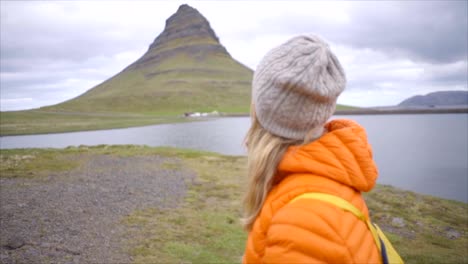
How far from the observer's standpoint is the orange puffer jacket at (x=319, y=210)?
147 cm

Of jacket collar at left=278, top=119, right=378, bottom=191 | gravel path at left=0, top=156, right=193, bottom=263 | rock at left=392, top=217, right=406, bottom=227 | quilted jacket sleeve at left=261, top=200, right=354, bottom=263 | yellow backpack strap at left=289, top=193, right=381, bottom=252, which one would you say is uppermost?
jacket collar at left=278, top=119, right=378, bottom=191

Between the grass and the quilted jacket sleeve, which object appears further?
the grass

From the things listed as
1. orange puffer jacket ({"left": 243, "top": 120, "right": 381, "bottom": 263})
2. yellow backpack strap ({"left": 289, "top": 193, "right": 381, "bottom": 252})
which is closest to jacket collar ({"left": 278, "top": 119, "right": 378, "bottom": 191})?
orange puffer jacket ({"left": 243, "top": 120, "right": 381, "bottom": 263})

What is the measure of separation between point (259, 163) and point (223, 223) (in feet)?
26.3

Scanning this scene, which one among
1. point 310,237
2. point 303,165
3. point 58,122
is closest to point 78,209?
point 303,165

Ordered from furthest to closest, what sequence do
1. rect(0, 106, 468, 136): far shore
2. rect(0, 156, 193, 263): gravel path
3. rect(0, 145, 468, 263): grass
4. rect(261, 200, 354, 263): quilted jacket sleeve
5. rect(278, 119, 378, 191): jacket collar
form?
rect(0, 106, 468, 136): far shore, rect(0, 145, 468, 263): grass, rect(0, 156, 193, 263): gravel path, rect(278, 119, 378, 191): jacket collar, rect(261, 200, 354, 263): quilted jacket sleeve

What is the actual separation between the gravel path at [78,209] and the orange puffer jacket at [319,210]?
20.5 ft

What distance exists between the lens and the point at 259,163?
73.4 inches

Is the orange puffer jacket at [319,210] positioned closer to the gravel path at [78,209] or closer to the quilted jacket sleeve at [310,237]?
the quilted jacket sleeve at [310,237]

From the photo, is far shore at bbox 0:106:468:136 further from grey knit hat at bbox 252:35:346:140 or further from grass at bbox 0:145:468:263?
grey knit hat at bbox 252:35:346:140

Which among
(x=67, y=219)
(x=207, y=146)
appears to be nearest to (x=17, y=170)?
(x=67, y=219)

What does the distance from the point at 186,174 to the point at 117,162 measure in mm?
5919

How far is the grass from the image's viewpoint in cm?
765

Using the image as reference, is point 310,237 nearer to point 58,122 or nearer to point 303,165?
point 303,165
